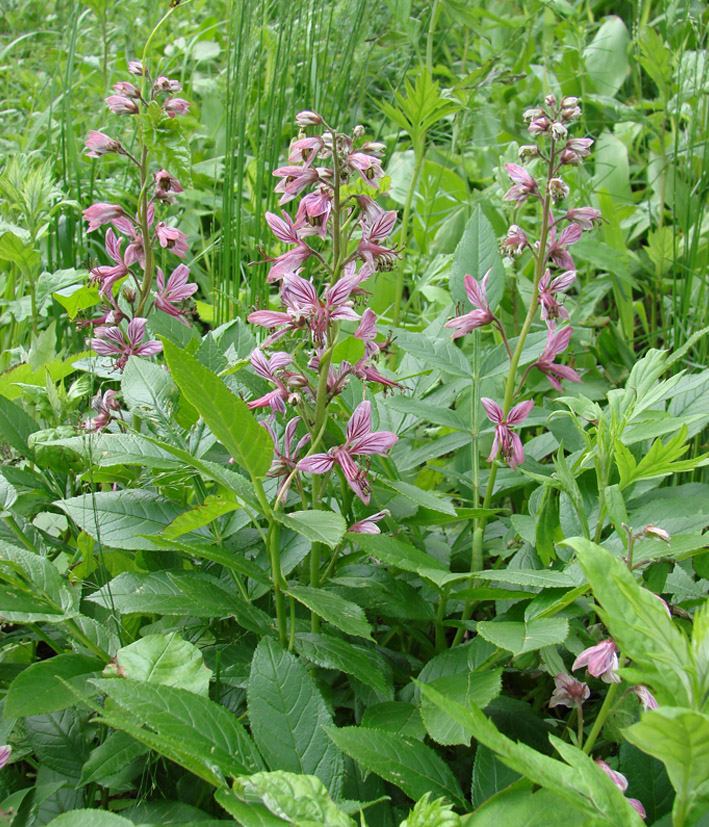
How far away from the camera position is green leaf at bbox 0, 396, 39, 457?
1.24m

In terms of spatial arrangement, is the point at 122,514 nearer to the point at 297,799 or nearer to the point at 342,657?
the point at 342,657

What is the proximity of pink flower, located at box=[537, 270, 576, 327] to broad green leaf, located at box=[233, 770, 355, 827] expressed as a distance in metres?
0.80

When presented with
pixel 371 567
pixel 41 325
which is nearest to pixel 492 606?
pixel 371 567

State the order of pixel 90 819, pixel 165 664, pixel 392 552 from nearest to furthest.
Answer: pixel 90 819 → pixel 165 664 → pixel 392 552

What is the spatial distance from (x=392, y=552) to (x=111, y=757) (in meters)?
0.40

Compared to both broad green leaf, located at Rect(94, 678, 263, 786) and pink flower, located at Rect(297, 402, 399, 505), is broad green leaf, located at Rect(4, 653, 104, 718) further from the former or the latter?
pink flower, located at Rect(297, 402, 399, 505)

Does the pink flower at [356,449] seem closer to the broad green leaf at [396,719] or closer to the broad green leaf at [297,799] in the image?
the broad green leaf at [396,719]

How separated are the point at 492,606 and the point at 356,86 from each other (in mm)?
1594

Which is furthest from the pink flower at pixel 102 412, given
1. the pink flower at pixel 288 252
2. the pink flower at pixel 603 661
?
the pink flower at pixel 603 661

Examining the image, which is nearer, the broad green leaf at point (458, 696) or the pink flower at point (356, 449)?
the broad green leaf at point (458, 696)

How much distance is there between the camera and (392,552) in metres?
0.96

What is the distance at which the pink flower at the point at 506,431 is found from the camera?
3.76ft

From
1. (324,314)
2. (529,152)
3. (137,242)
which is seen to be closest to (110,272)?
(137,242)

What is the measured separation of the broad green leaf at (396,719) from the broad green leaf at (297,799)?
9.9 inches
